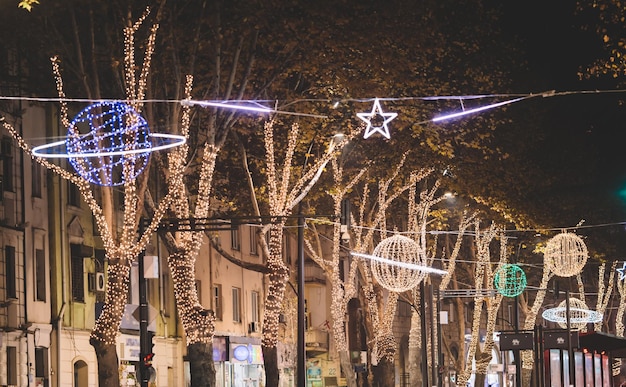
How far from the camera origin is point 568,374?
4328cm

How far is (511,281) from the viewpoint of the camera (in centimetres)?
4775

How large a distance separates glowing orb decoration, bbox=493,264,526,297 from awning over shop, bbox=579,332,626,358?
Answer: 2906mm

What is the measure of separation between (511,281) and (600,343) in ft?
13.6

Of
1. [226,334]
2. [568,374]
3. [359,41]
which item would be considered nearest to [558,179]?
[568,374]

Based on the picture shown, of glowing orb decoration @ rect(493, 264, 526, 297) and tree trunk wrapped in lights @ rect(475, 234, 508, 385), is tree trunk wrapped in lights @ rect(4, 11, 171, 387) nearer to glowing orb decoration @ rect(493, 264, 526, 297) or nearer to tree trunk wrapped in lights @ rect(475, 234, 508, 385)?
glowing orb decoration @ rect(493, 264, 526, 297)

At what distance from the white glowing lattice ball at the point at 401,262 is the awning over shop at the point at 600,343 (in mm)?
9742

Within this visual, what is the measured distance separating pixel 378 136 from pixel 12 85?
12205mm

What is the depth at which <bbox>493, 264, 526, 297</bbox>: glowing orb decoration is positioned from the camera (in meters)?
46.8

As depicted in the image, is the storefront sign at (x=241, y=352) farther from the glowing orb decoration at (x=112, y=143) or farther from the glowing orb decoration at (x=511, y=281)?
the glowing orb decoration at (x=112, y=143)

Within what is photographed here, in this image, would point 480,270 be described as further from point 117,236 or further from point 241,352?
point 117,236

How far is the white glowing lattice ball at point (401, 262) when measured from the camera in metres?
38.1

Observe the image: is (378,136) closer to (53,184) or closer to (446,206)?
(53,184)

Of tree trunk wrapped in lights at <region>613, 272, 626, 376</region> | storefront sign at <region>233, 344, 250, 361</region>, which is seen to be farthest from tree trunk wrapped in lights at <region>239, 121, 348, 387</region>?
tree trunk wrapped in lights at <region>613, 272, 626, 376</region>

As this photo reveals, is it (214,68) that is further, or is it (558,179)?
(558,179)
